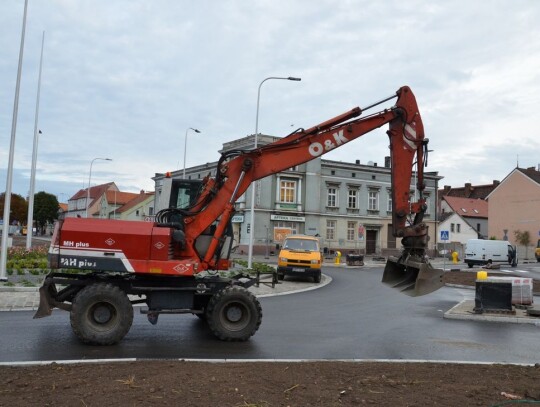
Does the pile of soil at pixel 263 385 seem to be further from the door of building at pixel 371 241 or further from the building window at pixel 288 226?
the door of building at pixel 371 241

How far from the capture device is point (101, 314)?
8539mm

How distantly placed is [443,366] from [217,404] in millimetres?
3645

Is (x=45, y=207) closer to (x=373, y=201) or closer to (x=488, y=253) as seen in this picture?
(x=373, y=201)

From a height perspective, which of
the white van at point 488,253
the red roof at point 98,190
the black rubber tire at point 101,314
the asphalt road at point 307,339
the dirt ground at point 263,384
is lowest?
the asphalt road at point 307,339

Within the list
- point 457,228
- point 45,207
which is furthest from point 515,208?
point 45,207

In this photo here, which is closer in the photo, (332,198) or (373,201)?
(332,198)

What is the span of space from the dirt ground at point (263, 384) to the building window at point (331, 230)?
49.0 metres

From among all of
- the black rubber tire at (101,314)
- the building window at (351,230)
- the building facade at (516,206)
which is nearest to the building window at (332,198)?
the building window at (351,230)

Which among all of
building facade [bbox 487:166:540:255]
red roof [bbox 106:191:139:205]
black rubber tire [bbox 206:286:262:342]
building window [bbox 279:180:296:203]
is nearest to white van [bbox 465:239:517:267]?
building window [bbox 279:180:296:203]

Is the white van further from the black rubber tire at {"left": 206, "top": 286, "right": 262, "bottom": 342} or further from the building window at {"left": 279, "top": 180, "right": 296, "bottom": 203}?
the black rubber tire at {"left": 206, "top": 286, "right": 262, "bottom": 342}

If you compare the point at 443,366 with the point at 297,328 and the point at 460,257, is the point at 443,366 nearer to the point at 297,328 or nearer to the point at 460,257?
the point at 297,328

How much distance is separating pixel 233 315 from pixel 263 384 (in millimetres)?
3270

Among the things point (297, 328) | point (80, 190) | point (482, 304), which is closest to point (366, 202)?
point (482, 304)

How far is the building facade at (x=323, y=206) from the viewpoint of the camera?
5219 centimetres
